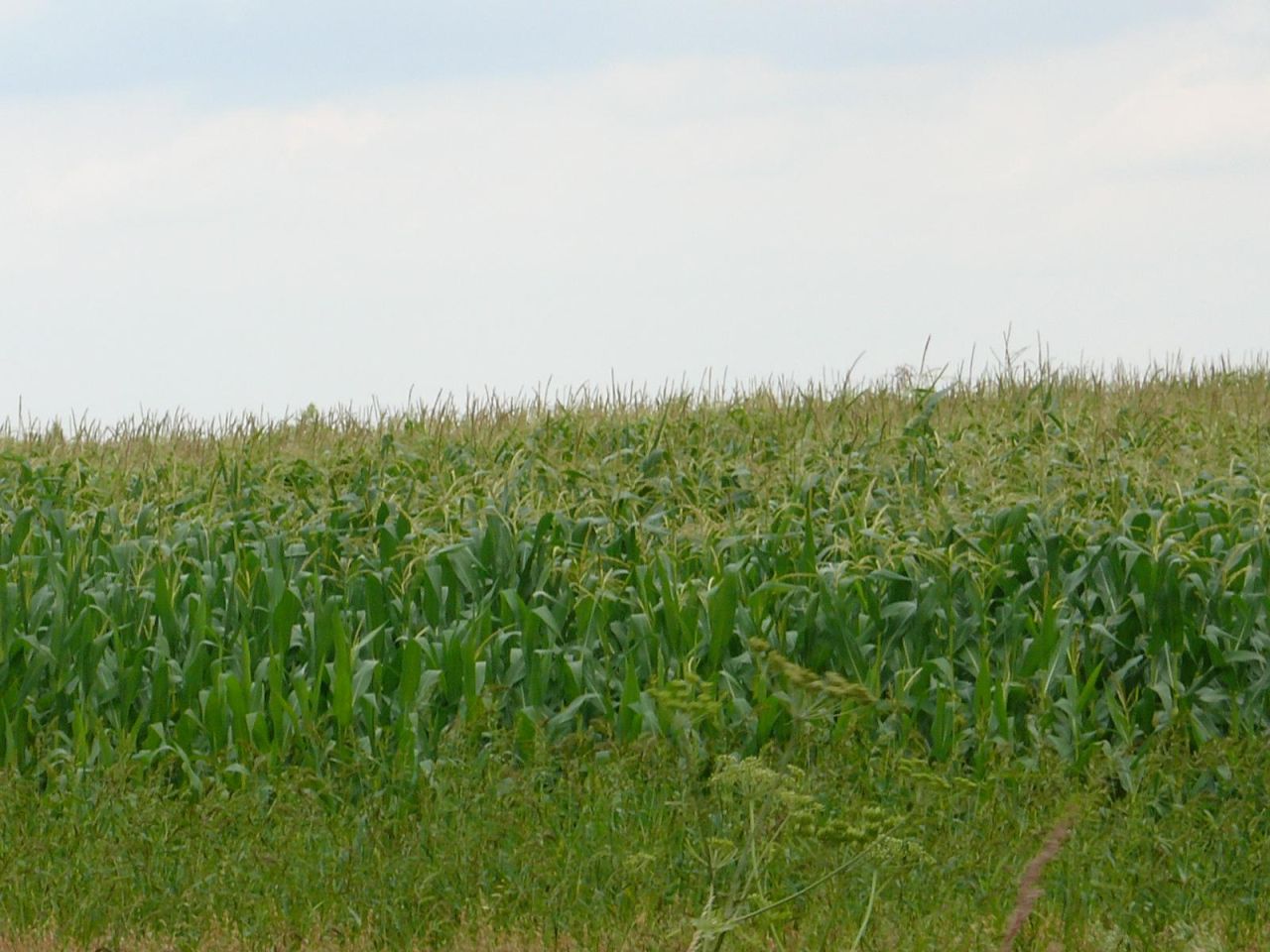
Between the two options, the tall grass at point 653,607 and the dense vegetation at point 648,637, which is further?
the tall grass at point 653,607

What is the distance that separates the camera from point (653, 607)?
7754mm

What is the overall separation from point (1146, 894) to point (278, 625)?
4.74 m

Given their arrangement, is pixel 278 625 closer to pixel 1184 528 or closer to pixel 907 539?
pixel 907 539

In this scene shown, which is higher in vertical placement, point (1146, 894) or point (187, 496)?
point (187, 496)

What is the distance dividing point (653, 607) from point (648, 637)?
0.26 meters

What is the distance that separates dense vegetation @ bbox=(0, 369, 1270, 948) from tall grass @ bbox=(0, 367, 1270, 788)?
0.02 m

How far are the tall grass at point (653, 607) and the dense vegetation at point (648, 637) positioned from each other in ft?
0.08

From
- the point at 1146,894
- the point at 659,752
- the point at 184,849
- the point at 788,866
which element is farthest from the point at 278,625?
the point at 1146,894

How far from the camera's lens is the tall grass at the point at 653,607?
718cm

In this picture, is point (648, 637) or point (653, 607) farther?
point (653, 607)

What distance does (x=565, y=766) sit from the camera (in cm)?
690

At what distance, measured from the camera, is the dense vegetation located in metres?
6.57

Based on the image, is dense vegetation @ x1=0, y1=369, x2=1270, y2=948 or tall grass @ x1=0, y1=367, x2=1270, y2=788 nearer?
dense vegetation @ x1=0, y1=369, x2=1270, y2=948

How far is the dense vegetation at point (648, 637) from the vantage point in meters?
6.57
